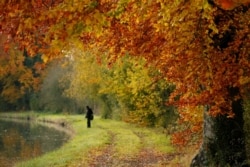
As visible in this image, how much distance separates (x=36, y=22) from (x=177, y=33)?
4.54 metres

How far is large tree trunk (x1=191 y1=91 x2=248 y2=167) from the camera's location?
1211 cm

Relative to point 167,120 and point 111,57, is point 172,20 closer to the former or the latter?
point 111,57

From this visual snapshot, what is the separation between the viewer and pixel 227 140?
1220 cm

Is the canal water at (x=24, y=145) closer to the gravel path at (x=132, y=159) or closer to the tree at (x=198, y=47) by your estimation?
the gravel path at (x=132, y=159)

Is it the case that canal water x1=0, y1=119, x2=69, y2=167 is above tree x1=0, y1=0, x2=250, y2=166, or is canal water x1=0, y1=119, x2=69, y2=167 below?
below

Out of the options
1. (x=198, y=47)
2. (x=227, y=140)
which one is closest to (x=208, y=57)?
(x=198, y=47)

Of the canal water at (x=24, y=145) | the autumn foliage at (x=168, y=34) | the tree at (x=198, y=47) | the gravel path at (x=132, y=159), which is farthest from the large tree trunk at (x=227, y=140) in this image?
the canal water at (x=24, y=145)

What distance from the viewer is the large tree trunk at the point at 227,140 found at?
12.1 meters

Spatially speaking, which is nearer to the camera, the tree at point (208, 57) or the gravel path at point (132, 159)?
→ the tree at point (208, 57)

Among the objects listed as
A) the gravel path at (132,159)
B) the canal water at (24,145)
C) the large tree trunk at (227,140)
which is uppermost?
the large tree trunk at (227,140)

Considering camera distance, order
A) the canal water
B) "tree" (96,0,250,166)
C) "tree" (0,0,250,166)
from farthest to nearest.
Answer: the canal water, "tree" (96,0,250,166), "tree" (0,0,250,166)

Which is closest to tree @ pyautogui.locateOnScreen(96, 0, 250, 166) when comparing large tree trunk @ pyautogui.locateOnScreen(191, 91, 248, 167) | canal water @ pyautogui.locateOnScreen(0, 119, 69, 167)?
large tree trunk @ pyautogui.locateOnScreen(191, 91, 248, 167)

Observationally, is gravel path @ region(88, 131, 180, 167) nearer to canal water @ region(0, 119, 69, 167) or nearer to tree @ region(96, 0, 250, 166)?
tree @ region(96, 0, 250, 166)

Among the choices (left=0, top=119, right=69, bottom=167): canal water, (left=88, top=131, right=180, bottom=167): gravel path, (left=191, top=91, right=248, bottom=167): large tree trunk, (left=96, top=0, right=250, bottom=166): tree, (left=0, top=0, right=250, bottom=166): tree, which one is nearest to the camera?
(left=0, top=0, right=250, bottom=166): tree
